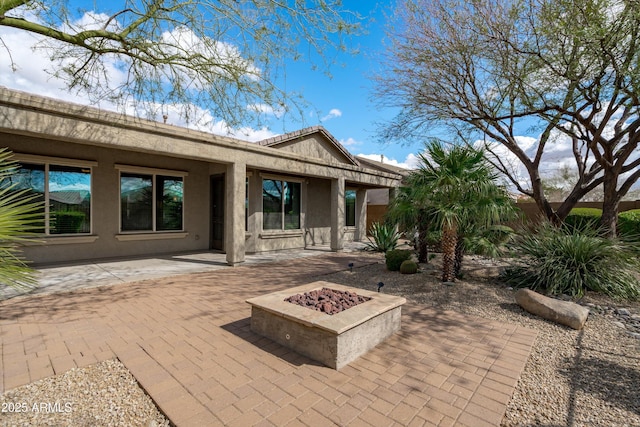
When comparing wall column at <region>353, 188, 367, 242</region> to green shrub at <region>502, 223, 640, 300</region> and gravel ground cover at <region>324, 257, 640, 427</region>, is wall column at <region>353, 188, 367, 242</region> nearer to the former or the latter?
gravel ground cover at <region>324, 257, 640, 427</region>

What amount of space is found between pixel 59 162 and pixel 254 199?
17.0 feet

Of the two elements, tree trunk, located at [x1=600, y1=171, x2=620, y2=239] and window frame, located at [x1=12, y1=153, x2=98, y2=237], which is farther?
tree trunk, located at [x1=600, y1=171, x2=620, y2=239]

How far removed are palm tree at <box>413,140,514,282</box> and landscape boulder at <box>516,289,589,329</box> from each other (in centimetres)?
→ 165

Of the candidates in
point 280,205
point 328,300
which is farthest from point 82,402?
point 280,205

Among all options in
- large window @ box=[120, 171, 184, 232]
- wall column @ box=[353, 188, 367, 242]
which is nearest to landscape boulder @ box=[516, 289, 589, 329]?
large window @ box=[120, 171, 184, 232]

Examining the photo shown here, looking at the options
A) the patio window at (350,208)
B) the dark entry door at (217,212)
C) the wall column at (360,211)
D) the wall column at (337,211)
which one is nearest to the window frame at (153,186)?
the dark entry door at (217,212)

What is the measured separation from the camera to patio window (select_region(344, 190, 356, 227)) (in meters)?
14.9

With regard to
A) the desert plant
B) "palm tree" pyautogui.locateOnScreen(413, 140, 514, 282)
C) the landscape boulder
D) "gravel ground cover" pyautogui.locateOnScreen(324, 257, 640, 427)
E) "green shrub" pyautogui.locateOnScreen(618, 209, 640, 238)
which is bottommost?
"gravel ground cover" pyautogui.locateOnScreen(324, 257, 640, 427)

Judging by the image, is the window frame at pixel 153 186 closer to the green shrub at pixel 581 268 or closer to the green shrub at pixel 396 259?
the green shrub at pixel 396 259

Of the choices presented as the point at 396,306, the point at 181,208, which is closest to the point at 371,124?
the point at 181,208

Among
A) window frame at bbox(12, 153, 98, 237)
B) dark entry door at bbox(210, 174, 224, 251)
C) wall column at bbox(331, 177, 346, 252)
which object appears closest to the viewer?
window frame at bbox(12, 153, 98, 237)

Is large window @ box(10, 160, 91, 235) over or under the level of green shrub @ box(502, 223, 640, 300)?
over

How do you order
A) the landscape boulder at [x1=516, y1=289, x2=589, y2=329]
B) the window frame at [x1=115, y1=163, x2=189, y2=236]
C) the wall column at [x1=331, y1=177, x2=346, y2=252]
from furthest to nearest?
1. the wall column at [x1=331, y1=177, x2=346, y2=252]
2. the window frame at [x1=115, y1=163, x2=189, y2=236]
3. the landscape boulder at [x1=516, y1=289, x2=589, y2=329]

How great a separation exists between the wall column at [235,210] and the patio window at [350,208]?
7373 mm
